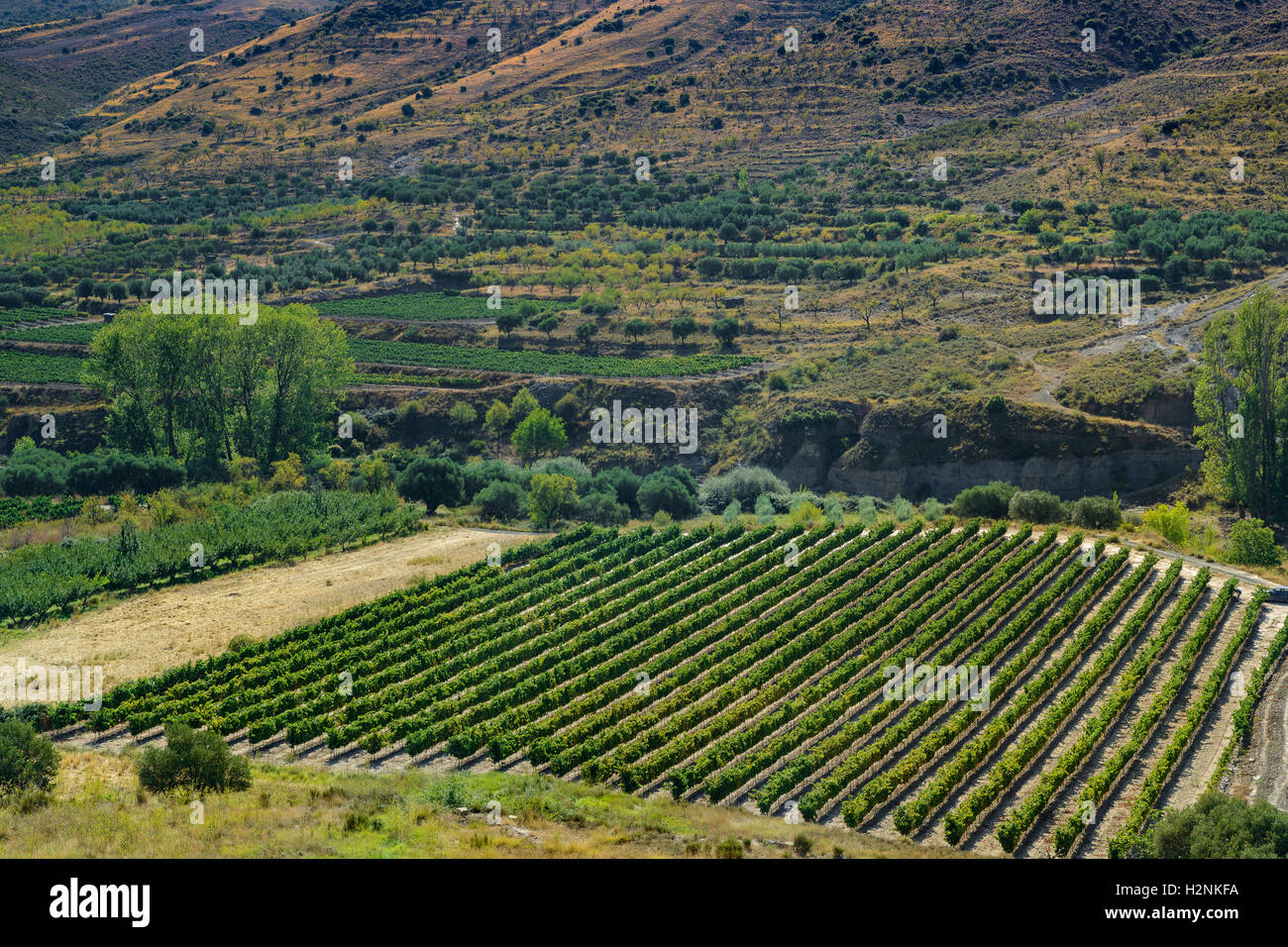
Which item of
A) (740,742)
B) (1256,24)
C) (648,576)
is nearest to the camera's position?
(740,742)

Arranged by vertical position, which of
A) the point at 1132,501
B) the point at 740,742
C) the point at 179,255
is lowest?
the point at 740,742

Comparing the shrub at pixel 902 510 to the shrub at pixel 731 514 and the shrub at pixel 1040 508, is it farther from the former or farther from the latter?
the shrub at pixel 731 514

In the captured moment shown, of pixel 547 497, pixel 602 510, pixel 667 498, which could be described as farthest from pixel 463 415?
pixel 667 498

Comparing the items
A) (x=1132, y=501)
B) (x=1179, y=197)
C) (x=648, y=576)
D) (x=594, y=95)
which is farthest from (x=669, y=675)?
(x=594, y=95)

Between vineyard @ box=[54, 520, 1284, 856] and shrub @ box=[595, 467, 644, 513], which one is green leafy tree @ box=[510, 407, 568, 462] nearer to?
shrub @ box=[595, 467, 644, 513]

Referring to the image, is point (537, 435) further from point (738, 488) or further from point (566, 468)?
point (738, 488)

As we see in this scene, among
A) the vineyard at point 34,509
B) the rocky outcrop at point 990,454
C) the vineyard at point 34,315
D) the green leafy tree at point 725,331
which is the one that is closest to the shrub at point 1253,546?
the rocky outcrop at point 990,454

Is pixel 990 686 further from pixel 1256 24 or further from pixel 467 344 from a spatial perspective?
pixel 1256 24

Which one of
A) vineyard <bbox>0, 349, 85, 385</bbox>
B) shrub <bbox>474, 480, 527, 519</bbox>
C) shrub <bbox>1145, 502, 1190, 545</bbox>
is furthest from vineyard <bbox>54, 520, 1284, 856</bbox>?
vineyard <bbox>0, 349, 85, 385</bbox>
